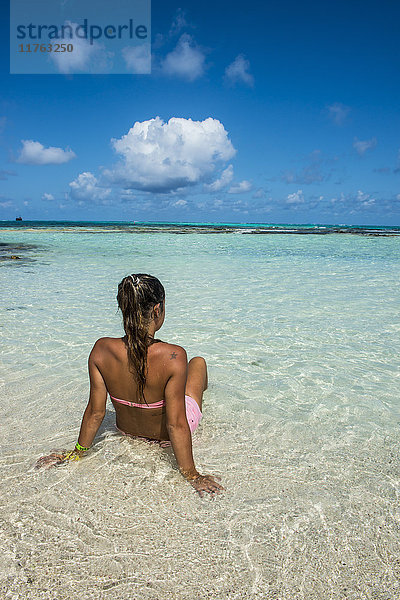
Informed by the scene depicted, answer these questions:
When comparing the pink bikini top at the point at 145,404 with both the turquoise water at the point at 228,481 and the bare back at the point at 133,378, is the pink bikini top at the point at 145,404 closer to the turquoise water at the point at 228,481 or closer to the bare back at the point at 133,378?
the bare back at the point at 133,378

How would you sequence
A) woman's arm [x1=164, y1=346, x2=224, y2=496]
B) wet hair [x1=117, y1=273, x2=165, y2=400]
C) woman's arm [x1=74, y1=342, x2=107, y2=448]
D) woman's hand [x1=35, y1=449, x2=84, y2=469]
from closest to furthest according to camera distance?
wet hair [x1=117, y1=273, x2=165, y2=400]
woman's arm [x1=164, y1=346, x2=224, y2=496]
woman's arm [x1=74, y1=342, x2=107, y2=448]
woman's hand [x1=35, y1=449, x2=84, y2=469]

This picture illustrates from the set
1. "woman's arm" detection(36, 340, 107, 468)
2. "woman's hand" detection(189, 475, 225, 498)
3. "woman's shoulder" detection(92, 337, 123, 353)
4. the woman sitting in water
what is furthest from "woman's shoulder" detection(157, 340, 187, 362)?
"woman's hand" detection(189, 475, 225, 498)

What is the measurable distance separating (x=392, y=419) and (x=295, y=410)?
0.78 m

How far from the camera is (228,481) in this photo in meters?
2.46

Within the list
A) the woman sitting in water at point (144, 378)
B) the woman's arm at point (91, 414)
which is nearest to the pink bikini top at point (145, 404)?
the woman sitting in water at point (144, 378)

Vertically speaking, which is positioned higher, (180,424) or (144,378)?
(144,378)

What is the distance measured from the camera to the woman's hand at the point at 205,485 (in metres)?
2.33

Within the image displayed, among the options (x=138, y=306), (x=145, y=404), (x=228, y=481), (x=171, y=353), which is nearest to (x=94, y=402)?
(x=145, y=404)

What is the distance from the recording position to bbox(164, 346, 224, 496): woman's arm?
7.59ft

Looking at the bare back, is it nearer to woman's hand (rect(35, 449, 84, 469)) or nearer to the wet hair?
the wet hair

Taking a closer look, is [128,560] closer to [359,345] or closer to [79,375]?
[79,375]

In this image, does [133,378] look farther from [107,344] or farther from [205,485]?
[205,485]

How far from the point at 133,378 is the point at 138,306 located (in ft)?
1.58

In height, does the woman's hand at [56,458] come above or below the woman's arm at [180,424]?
below
